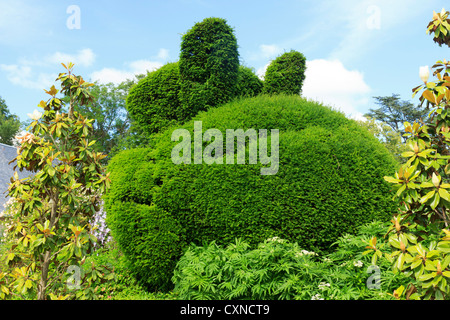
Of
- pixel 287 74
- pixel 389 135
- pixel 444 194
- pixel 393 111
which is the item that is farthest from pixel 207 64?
pixel 393 111

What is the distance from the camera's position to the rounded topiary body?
5.22 meters

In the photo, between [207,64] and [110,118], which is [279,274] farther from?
[110,118]

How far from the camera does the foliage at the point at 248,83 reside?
7.29 metres

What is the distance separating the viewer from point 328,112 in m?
6.57

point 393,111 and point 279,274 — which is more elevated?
point 393,111

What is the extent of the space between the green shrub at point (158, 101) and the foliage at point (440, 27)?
14.4ft

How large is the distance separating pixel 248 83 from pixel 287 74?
3.11 feet

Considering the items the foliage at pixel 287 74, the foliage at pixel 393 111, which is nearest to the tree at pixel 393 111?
the foliage at pixel 393 111

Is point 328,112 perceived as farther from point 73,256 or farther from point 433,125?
point 73,256

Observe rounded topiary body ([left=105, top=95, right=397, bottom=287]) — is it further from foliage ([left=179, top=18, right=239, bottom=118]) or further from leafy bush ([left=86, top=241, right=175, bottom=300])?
foliage ([left=179, top=18, right=239, bottom=118])

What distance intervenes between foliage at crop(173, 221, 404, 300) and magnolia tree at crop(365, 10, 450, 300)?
4.64 feet

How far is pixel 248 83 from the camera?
297 inches
